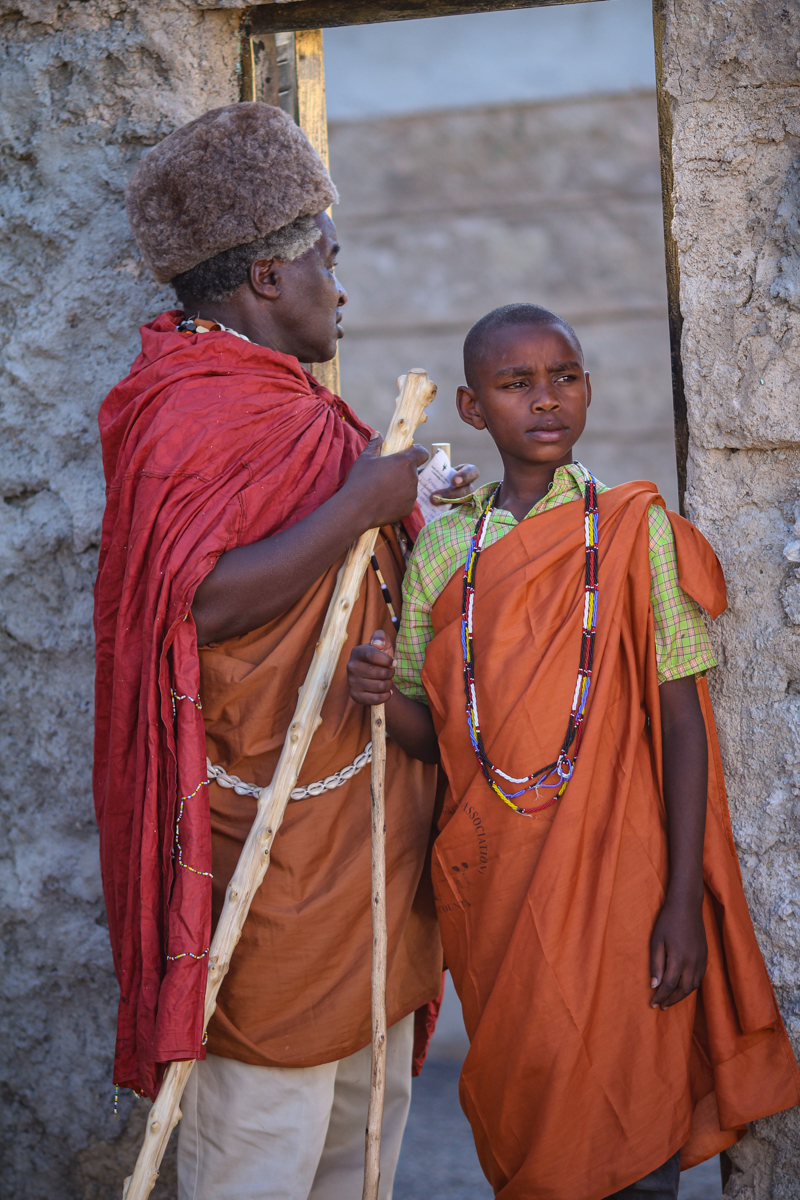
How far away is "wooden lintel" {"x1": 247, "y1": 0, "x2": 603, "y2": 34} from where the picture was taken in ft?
8.18

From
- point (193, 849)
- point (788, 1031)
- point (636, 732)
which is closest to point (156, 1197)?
point (193, 849)

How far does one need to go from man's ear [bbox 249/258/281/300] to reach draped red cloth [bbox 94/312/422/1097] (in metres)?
0.17

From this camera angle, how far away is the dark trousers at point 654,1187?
1931mm

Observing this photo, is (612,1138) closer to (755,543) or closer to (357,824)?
(357,824)

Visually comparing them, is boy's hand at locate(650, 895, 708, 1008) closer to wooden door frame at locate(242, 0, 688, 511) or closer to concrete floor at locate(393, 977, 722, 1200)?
wooden door frame at locate(242, 0, 688, 511)

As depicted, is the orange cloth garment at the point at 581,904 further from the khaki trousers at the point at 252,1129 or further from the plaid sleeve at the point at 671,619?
the khaki trousers at the point at 252,1129

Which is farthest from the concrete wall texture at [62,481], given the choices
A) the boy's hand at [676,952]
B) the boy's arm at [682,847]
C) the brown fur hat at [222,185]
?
the boy's hand at [676,952]

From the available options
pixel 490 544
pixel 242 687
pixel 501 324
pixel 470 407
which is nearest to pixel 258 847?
pixel 242 687

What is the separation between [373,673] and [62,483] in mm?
1201

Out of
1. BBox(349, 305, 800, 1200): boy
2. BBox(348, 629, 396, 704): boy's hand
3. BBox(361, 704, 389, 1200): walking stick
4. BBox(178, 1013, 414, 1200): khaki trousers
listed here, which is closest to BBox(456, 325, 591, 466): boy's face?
BBox(349, 305, 800, 1200): boy

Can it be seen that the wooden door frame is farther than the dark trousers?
Yes

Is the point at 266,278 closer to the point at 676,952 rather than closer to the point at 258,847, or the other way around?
the point at 258,847

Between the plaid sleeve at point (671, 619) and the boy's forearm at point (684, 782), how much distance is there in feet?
0.12

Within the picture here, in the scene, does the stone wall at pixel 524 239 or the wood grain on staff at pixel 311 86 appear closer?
the wood grain on staff at pixel 311 86
